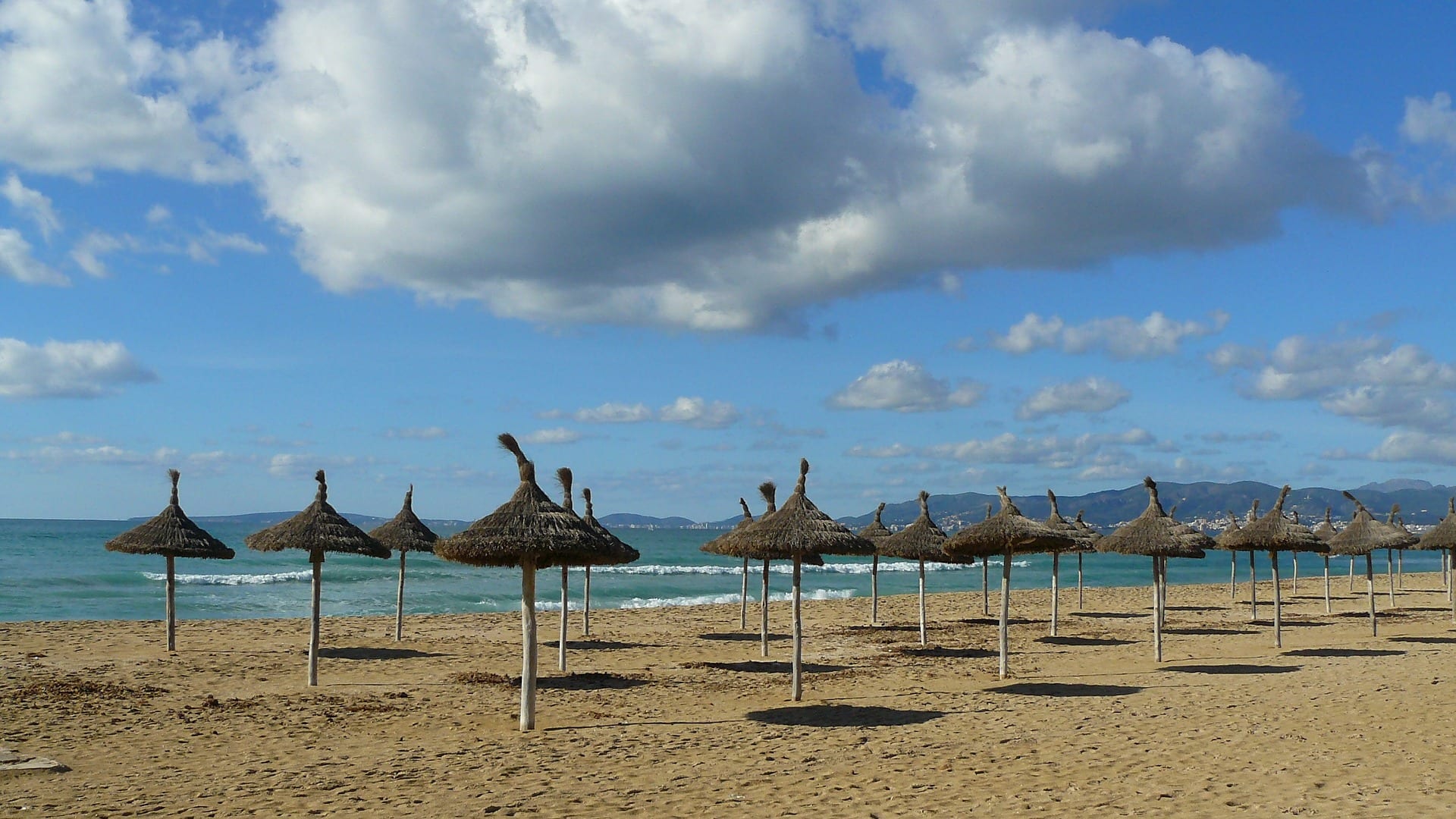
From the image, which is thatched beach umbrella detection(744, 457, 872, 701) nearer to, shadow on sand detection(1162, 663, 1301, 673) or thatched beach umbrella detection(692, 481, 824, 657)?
thatched beach umbrella detection(692, 481, 824, 657)

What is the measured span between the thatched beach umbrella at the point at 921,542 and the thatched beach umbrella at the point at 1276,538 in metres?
5.43

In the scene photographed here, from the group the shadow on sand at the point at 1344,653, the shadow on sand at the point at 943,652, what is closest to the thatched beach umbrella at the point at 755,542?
the shadow on sand at the point at 943,652

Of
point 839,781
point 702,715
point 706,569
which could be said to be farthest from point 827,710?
point 706,569

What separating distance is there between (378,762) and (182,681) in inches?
260

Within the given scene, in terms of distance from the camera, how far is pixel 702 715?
12180 millimetres

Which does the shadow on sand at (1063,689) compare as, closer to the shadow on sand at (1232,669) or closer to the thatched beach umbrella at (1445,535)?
the shadow on sand at (1232,669)

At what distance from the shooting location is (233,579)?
4750cm

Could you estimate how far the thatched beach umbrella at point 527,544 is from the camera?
34.7ft

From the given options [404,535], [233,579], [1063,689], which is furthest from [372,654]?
[233,579]

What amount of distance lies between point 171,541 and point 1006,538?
43.3 feet

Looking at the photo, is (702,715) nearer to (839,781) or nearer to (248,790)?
(839,781)

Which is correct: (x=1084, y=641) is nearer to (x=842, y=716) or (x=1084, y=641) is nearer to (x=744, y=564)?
(x=744, y=564)

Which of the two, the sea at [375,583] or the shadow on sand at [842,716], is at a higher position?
the shadow on sand at [842,716]

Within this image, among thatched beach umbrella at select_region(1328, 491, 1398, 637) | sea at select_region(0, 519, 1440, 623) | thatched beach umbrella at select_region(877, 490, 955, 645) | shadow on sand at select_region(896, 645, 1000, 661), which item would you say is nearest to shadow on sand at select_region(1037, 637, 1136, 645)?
shadow on sand at select_region(896, 645, 1000, 661)
